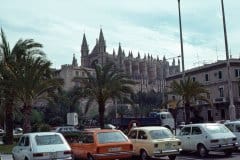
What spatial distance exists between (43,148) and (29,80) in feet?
53.4

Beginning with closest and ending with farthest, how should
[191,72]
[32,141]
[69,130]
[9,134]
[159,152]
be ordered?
[32,141]
[159,152]
[9,134]
[69,130]
[191,72]

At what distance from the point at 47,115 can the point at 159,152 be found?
83.1 m

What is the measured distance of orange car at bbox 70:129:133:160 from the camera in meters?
16.5

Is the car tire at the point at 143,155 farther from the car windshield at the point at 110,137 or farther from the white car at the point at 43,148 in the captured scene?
the white car at the point at 43,148

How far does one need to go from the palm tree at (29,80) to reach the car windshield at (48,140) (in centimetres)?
1532

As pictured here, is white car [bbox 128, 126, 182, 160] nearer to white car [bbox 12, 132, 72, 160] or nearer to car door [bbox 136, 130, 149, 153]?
car door [bbox 136, 130, 149, 153]

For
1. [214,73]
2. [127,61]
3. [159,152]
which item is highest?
[127,61]

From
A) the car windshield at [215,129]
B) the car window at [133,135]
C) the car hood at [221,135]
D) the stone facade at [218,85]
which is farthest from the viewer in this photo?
the stone facade at [218,85]

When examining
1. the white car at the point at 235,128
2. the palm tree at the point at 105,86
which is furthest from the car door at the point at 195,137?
the palm tree at the point at 105,86

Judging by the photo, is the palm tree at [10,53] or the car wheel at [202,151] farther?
the palm tree at [10,53]

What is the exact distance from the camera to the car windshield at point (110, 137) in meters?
17.0

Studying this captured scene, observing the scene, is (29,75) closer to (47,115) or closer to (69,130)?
(69,130)

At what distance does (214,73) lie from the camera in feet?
247

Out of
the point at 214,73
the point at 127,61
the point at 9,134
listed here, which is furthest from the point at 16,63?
the point at 127,61
